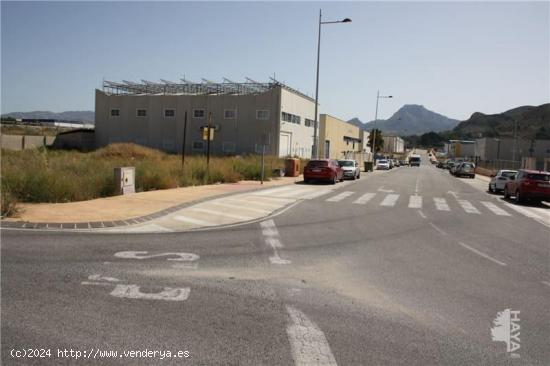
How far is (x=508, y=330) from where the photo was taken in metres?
5.70

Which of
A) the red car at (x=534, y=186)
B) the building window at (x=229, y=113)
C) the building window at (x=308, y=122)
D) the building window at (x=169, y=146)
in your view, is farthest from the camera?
the building window at (x=308, y=122)

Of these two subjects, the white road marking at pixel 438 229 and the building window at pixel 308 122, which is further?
the building window at pixel 308 122

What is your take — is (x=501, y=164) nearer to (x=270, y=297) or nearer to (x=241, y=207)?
(x=241, y=207)

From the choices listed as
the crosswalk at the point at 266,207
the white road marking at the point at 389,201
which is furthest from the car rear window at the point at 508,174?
the white road marking at the point at 389,201

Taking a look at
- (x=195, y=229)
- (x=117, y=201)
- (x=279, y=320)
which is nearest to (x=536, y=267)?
(x=279, y=320)

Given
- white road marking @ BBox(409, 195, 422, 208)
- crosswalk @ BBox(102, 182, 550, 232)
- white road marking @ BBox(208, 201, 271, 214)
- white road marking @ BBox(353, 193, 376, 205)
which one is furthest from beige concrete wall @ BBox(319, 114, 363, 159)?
white road marking @ BBox(208, 201, 271, 214)

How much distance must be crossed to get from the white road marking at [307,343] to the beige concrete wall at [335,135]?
204ft

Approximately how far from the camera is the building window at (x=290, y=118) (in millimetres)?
57263

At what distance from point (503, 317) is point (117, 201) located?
1222 centimetres

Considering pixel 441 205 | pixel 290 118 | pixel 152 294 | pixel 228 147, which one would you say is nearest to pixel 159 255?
pixel 152 294

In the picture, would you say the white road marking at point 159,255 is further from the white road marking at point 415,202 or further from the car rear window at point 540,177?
the car rear window at point 540,177

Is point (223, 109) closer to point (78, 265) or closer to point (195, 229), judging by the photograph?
point (195, 229)

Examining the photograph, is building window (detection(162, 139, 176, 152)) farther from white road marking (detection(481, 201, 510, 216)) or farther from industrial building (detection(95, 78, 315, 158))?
white road marking (detection(481, 201, 510, 216))

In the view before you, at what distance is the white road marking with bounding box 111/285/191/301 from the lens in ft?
20.9
